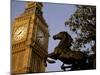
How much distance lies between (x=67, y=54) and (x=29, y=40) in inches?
17.9

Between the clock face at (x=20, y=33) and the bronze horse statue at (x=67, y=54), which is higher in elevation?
the clock face at (x=20, y=33)

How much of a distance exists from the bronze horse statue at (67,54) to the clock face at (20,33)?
33cm

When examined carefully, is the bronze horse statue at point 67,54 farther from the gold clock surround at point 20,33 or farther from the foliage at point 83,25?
the gold clock surround at point 20,33

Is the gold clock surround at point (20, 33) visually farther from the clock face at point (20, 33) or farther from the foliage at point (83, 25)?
the foliage at point (83, 25)

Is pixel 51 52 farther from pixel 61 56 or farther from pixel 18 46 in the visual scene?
pixel 18 46

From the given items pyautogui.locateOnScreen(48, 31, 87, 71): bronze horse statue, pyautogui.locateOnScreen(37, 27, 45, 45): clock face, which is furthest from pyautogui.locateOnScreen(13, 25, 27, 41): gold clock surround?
pyautogui.locateOnScreen(48, 31, 87, 71): bronze horse statue

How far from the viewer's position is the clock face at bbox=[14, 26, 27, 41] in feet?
7.15

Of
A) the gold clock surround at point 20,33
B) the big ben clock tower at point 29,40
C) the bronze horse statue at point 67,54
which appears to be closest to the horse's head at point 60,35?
the bronze horse statue at point 67,54

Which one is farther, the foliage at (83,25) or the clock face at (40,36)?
the foliage at (83,25)

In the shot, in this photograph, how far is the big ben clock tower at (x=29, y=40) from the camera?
7.12 ft

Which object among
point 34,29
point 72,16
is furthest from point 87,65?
point 34,29

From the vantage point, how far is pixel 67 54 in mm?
2369

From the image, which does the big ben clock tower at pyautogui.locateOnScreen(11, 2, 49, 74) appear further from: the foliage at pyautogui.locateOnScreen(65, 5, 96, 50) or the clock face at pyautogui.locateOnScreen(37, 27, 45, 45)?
the foliage at pyautogui.locateOnScreen(65, 5, 96, 50)

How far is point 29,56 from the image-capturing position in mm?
2209
